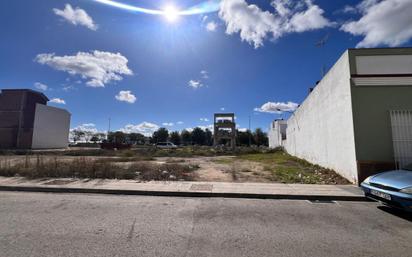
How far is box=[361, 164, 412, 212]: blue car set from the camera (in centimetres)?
552

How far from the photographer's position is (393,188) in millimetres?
5867

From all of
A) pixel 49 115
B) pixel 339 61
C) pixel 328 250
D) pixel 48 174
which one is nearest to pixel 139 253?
pixel 328 250

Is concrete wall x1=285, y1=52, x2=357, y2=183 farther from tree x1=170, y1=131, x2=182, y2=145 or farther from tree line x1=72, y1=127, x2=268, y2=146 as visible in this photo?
tree x1=170, y1=131, x2=182, y2=145

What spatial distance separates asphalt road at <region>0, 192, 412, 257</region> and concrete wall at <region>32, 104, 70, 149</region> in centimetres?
4790

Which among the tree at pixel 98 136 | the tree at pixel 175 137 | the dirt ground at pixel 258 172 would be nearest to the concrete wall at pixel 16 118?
the dirt ground at pixel 258 172

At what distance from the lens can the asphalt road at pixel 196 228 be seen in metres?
3.84

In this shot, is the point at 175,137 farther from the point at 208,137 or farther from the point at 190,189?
the point at 190,189

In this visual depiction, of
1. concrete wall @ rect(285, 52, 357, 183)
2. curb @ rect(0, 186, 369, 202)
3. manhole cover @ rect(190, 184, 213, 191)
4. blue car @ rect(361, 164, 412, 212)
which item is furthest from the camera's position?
concrete wall @ rect(285, 52, 357, 183)

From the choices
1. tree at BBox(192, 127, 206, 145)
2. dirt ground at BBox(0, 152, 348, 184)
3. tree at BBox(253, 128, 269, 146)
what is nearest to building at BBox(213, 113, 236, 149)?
dirt ground at BBox(0, 152, 348, 184)

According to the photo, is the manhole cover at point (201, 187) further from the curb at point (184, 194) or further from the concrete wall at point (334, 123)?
the concrete wall at point (334, 123)

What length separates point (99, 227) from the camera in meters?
4.81

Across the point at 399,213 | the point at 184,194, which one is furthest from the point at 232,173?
the point at 399,213

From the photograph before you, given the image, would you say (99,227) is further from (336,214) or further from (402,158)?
(402,158)

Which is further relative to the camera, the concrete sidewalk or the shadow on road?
the concrete sidewalk
